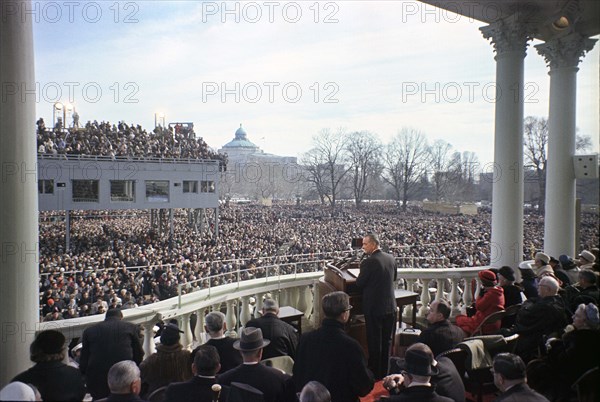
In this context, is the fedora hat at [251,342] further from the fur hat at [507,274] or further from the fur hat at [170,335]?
the fur hat at [507,274]

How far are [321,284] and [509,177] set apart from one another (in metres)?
4.22

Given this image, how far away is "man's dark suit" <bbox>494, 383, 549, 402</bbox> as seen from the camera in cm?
251

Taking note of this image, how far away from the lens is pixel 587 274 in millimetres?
4473

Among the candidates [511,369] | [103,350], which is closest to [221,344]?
[103,350]

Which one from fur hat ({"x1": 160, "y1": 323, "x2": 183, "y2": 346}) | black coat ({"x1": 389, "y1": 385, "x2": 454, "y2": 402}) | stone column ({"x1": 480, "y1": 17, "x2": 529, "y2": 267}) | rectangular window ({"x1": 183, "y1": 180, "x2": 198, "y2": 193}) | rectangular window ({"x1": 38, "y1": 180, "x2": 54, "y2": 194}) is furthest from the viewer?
rectangular window ({"x1": 183, "y1": 180, "x2": 198, "y2": 193})

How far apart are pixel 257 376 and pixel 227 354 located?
70 centimetres

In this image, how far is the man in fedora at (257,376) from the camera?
8.94 feet

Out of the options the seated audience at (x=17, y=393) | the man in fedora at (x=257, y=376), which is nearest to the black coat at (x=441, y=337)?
the man in fedora at (x=257, y=376)

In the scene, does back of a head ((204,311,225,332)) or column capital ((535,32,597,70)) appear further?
column capital ((535,32,597,70))

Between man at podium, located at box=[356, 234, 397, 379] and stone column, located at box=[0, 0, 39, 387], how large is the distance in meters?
3.10

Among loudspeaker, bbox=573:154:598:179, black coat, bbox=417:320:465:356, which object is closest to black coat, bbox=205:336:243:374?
black coat, bbox=417:320:465:356

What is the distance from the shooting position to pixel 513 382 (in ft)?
8.52

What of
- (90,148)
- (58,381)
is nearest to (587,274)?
(58,381)

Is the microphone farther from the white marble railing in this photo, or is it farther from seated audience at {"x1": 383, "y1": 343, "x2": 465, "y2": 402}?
the white marble railing
